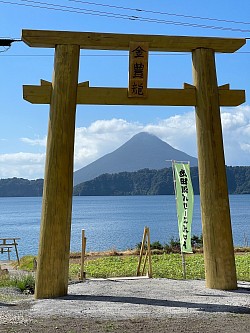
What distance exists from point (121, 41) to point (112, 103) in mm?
964

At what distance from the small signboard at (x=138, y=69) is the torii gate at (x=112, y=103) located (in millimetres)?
84

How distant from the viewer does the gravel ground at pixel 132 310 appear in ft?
17.4

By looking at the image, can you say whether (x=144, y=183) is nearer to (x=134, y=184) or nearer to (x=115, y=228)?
(x=134, y=184)

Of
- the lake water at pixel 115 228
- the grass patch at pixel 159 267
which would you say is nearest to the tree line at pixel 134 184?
the lake water at pixel 115 228

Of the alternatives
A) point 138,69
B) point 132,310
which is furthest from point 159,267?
point 132,310

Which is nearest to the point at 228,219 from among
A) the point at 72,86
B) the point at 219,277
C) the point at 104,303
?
the point at 219,277

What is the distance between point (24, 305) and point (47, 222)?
1182 mm

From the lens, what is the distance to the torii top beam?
750 cm

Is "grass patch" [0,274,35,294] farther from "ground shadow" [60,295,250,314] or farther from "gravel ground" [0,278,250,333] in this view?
"ground shadow" [60,295,250,314]

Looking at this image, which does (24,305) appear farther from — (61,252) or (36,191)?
(36,191)

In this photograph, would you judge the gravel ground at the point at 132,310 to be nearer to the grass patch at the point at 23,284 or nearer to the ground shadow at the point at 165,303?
the ground shadow at the point at 165,303

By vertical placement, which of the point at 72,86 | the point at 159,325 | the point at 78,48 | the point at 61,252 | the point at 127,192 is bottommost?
the point at 159,325

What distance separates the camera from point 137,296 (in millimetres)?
7246

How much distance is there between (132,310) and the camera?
6.20m
